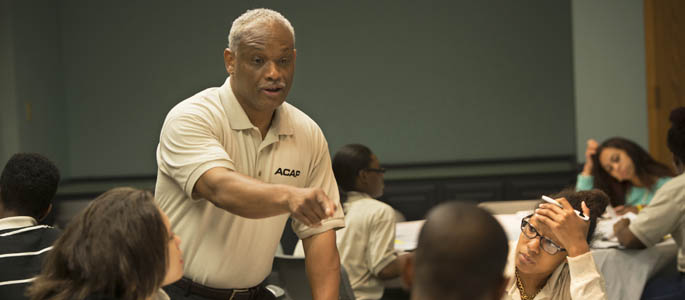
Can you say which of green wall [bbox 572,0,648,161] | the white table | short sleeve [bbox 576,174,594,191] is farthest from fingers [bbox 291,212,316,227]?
green wall [bbox 572,0,648,161]

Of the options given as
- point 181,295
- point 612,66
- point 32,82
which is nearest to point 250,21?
point 181,295

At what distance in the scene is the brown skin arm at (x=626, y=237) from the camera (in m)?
3.59

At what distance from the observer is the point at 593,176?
5.11 meters

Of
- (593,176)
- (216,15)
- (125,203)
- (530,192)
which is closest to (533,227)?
(125,203)

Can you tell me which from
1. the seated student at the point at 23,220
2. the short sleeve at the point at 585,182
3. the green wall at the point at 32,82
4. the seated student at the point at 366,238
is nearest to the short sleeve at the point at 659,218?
the seated student at the point at 366,238

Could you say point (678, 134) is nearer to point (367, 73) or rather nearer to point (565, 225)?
point (565, 225)

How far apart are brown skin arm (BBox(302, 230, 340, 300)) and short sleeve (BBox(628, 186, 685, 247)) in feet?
6.65

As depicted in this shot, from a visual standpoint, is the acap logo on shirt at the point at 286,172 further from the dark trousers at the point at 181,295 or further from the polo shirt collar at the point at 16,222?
the polo shirt collar at the point at 16,222

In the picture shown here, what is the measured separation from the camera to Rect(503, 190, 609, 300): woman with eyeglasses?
1875mm

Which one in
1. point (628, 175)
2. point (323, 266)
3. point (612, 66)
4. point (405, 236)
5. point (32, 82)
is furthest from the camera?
point (32, 82)

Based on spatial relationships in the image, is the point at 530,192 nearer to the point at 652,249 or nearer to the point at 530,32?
the point at 530,32

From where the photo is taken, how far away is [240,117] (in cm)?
199

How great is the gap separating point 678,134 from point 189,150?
8.25 feet

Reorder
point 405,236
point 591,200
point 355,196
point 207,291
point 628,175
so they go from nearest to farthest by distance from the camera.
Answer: point 207,291, point 591,200, point 355,196, point 405,236, point 628,175
